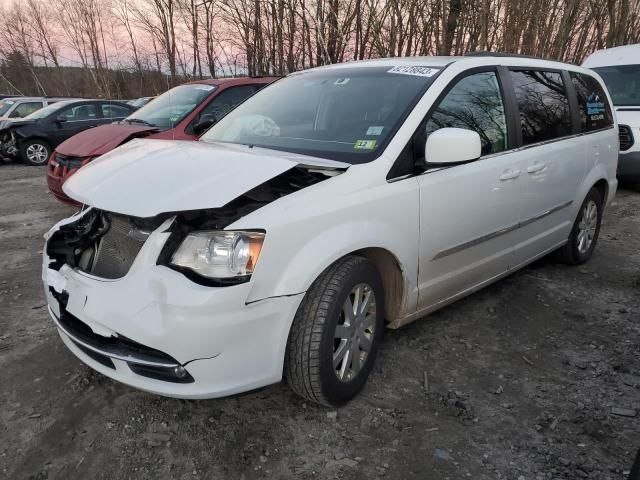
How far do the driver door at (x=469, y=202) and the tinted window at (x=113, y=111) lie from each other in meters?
11.0

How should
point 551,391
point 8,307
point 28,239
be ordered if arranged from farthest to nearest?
1. point 28,239
2. point 8,307
3. point 551,391

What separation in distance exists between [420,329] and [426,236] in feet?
2.91

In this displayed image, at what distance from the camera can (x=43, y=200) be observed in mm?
7445

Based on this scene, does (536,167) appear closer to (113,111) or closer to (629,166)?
(629,166)

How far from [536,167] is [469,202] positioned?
0.90 m

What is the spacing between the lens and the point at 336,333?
231 centimetres

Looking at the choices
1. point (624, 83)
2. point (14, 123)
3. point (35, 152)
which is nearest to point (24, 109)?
point (14, 123)

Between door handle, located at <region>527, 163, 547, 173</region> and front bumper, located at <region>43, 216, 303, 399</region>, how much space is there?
2156 millimetres

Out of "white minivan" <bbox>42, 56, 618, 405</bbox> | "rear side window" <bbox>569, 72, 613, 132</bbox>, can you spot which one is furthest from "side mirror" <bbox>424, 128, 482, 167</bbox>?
"rear side window" <bbox>569, 72, 613, 132</bbox>

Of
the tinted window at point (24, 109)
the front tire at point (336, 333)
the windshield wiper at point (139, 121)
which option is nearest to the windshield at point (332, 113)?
the front tire at point (336, 333)

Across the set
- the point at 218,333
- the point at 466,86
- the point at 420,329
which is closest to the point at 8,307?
the point at 218,333

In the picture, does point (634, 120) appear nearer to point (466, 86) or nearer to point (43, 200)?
point (466, 86)

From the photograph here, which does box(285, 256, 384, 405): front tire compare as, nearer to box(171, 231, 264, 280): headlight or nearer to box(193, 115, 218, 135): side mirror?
box(171, 231, 264, 280): headlight

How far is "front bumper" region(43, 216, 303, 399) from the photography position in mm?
1914
